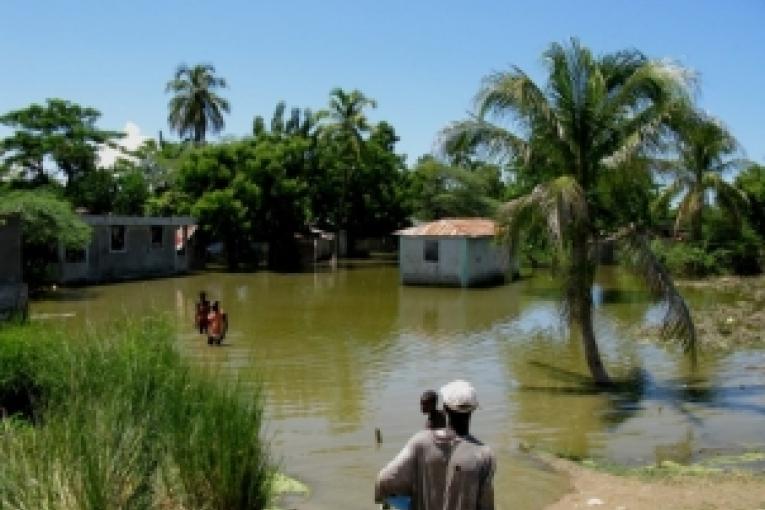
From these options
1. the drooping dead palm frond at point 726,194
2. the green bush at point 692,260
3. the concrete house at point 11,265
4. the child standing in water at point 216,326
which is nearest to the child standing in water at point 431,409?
the child standing in water at point 216,326

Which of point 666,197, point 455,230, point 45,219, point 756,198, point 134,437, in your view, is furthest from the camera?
point 756,198

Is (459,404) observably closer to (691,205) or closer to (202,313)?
(202,313)

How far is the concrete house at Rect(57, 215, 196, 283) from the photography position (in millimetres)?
31375

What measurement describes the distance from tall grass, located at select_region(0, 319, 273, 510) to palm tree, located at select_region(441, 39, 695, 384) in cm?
Answer: 791

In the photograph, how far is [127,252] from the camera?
3397 centimetres

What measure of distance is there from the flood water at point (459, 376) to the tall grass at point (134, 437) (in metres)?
1.16

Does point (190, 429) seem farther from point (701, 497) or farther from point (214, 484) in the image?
point (701, 497)

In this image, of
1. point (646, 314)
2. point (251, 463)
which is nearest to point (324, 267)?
point (646, 314)

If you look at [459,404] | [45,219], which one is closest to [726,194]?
[45,219]

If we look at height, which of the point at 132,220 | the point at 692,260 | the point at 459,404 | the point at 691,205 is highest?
the point at 691,205

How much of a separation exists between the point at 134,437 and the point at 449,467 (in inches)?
104

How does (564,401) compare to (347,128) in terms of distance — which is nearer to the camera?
(564,401)

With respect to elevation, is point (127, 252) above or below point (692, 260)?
above

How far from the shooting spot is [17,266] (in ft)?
64.1
